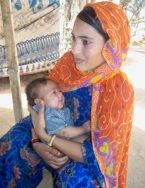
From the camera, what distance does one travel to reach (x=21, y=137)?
1.32 m

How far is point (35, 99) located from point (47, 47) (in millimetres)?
2829

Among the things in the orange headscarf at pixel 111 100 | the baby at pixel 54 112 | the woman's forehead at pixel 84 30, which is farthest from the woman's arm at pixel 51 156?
the woman's forehead at pixel 84 30

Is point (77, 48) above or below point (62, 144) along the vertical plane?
above

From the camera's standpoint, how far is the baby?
1.16 metres

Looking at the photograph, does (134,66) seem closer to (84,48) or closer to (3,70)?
(3,70)

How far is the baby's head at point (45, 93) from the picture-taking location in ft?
4.08

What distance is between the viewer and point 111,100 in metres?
1.06

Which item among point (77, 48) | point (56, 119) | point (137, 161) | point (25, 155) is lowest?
point (137, 161)

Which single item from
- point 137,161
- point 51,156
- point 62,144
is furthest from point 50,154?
point 137,161

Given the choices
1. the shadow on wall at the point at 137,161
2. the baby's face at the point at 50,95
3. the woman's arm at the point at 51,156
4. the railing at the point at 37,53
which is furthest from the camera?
the railing at the point at 37,53

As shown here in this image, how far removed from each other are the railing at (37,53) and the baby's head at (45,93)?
242cm

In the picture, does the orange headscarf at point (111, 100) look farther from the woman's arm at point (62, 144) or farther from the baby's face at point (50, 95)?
the baby's face at point (50, 95)

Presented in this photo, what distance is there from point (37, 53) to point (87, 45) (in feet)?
9.79

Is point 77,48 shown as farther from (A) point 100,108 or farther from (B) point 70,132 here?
(B) point 70,132
